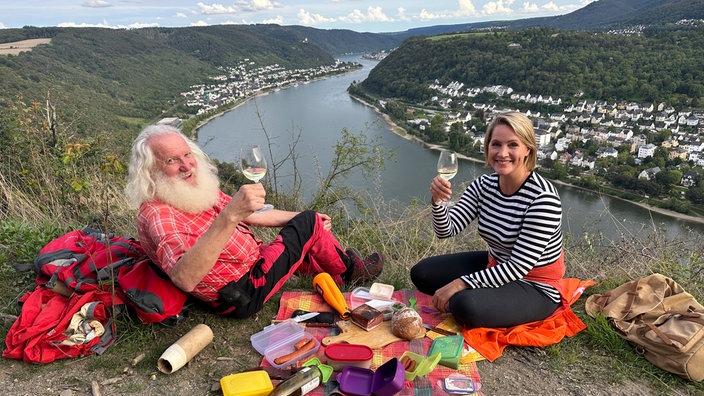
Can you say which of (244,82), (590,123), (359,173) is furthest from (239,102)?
(359,173)

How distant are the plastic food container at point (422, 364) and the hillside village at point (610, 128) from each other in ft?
50.6

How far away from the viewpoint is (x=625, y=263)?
2.93 metres

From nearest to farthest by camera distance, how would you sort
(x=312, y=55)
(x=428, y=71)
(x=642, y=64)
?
(x=642, y=64), (x=428, y=71), (x=312, y=55)

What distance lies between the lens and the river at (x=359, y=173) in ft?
19.5

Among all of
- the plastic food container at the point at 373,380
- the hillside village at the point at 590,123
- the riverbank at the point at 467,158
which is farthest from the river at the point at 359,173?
the hillside village at the point at 590,123

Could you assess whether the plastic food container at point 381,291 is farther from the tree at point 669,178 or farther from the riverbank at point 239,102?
the tree at point 669,178

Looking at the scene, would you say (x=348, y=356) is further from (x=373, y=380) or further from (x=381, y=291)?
(x=381, y=291)

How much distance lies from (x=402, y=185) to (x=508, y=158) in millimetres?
10514

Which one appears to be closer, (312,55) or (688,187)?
(688,187)

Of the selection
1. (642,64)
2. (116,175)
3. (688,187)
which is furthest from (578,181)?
(642,64)

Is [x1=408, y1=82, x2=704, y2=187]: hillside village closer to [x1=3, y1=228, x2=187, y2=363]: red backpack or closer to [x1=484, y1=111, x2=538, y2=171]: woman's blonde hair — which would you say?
[x1=484, y1=111, x2=538, y2=171]: woman's blonde hair

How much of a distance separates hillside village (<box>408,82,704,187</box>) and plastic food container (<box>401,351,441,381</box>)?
15.4 meters

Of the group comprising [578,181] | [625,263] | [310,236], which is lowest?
[578,181]

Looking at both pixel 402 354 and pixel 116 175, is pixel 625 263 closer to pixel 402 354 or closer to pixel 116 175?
pixel 402 354
